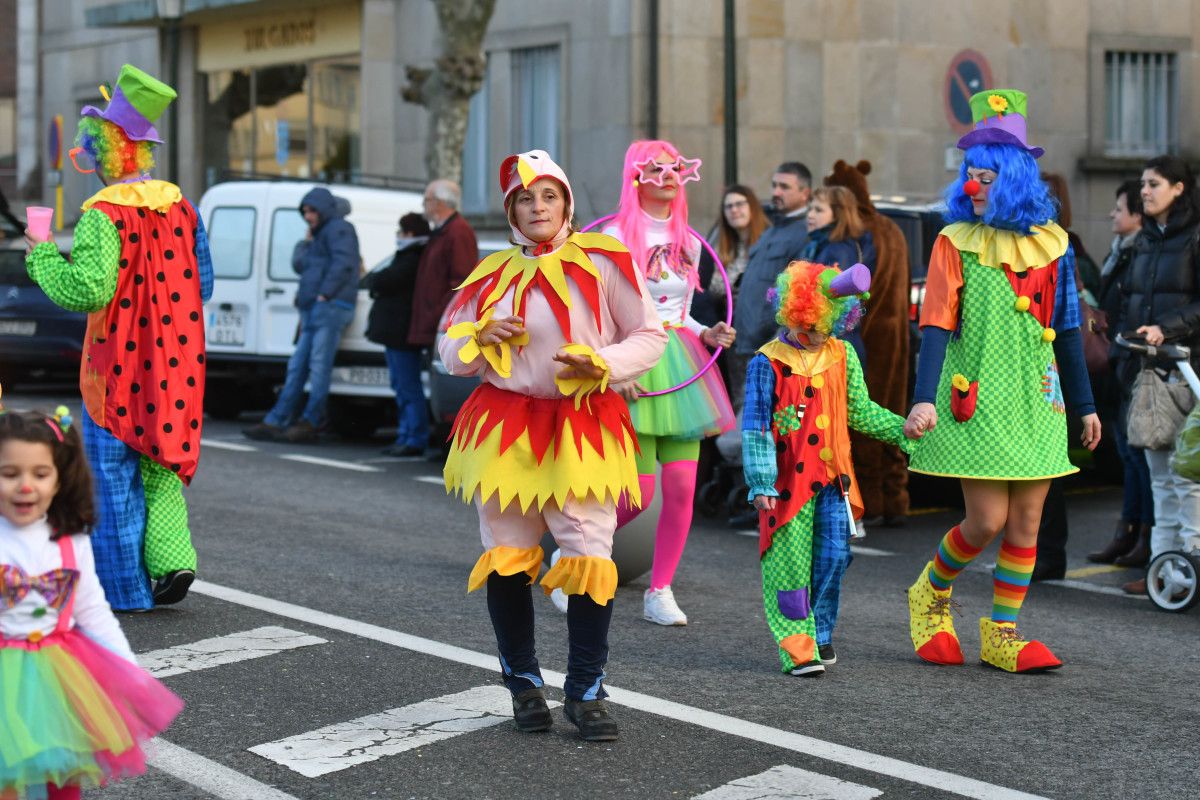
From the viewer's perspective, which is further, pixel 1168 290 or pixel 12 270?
pixel 12 270

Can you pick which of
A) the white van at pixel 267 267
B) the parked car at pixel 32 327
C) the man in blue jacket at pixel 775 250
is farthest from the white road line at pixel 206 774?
the parked car at pixel 32 327

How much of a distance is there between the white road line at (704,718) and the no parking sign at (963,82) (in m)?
16.5

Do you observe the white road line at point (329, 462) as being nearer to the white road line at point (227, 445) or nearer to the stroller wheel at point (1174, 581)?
the white road line at point (227, 445)

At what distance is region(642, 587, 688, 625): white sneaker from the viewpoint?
23.9ft

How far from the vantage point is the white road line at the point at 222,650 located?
6266 mm

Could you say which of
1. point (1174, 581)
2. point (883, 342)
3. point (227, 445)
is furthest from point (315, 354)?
point (1174, 581)

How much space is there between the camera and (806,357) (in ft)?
21.3

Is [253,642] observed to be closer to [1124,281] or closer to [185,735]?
[185,735]

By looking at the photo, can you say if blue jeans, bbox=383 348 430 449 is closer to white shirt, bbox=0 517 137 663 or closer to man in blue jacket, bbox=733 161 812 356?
man in blue jacket, bbox=733 161 812 356

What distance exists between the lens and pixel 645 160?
7.55m

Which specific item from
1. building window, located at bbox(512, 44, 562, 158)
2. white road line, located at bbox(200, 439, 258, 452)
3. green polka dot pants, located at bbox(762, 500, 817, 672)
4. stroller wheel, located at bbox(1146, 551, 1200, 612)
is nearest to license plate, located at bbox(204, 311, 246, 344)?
white road line, located at bbox(200, 439, 258, 452)

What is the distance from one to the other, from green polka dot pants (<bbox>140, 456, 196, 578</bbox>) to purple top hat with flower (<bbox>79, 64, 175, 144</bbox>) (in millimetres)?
1305

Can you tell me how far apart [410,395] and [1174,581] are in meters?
6.70

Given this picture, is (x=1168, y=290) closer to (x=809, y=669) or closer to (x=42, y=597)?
(x=809, y=669)
